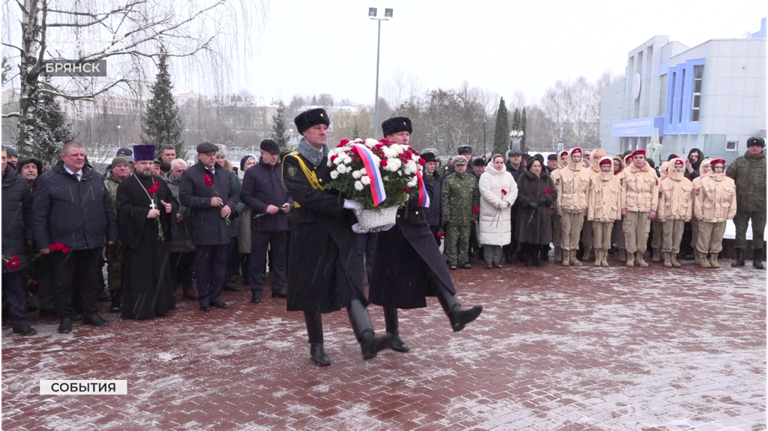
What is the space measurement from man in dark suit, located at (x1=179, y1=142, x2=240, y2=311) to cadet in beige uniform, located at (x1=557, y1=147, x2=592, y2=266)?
5.93m

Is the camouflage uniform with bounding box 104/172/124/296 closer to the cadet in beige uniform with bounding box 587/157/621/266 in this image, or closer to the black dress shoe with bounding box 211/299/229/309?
the black dress shoe with bounding box 211/299/229/309

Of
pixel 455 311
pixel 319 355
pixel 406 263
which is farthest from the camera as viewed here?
pixel 406 263

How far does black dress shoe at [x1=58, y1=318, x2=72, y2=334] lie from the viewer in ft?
22.1

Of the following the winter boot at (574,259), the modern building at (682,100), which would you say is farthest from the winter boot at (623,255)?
the modern building at (682,100)

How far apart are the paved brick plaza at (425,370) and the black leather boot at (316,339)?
11 centimetres

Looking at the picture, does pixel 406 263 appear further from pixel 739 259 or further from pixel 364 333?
pixel 739 259

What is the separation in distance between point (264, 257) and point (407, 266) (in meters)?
3.20

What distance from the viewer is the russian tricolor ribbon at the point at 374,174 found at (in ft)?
17.3

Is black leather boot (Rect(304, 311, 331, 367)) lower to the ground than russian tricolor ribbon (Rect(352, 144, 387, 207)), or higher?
lower

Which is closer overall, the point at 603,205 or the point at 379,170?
the point at 379,170

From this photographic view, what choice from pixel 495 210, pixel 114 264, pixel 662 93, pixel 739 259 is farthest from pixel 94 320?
pixel 662 93

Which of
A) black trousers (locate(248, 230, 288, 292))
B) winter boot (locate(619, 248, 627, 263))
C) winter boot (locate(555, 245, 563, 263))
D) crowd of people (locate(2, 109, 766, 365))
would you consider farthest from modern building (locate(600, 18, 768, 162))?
black trousers (locate(248, 230, 288, 292))

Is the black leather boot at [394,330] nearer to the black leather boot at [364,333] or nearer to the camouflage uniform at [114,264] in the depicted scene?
the black leather boot at [364,333]

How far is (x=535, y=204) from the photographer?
10.9m
